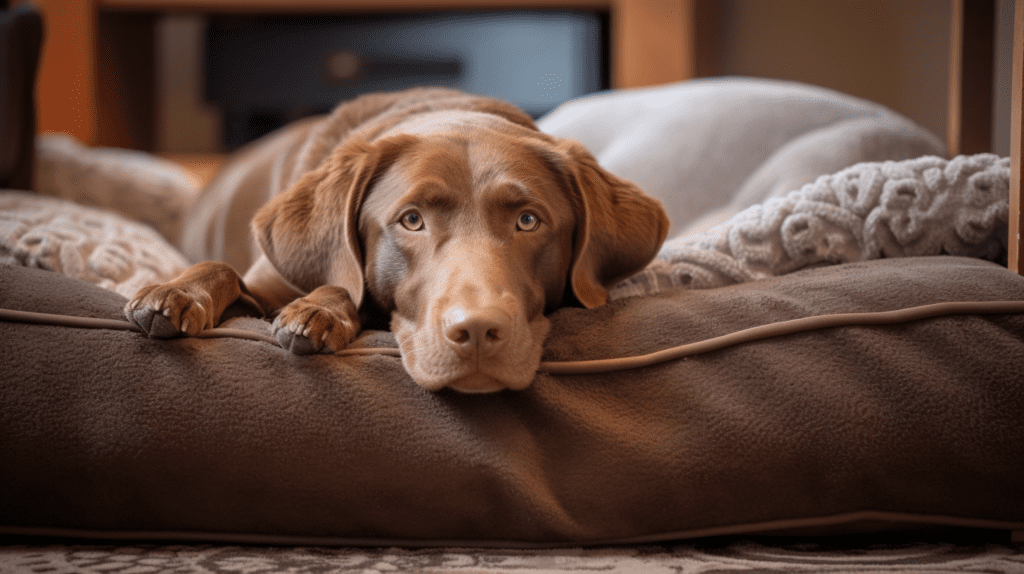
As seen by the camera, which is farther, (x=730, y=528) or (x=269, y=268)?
(x=269, y=268)

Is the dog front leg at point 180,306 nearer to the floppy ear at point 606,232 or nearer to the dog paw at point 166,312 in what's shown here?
the dog paw at point 166,312

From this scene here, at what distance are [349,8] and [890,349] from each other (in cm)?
445

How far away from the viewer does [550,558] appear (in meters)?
1.24

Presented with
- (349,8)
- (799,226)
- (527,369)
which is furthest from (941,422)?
(349,8)

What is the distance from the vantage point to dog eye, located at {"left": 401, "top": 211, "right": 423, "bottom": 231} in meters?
1.60

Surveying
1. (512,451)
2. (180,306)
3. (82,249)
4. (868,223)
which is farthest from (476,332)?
(82,249)

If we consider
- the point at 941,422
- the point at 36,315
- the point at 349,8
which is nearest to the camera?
the point at 941,422

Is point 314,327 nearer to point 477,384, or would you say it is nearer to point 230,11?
point 477,384

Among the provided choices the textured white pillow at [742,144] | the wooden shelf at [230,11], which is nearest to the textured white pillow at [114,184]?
the wooden shelf at [230,11]

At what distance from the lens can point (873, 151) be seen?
7.90 ft

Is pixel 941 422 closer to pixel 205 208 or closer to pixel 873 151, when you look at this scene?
pixel 873 151

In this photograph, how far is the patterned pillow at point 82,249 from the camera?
6.11ft

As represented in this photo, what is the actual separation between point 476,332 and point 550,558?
0.38 meters

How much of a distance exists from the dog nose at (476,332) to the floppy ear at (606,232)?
41 centimetres
